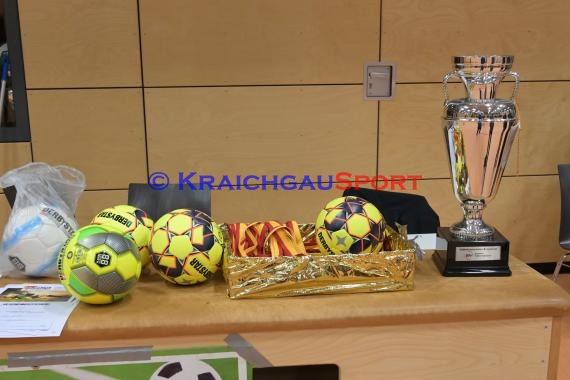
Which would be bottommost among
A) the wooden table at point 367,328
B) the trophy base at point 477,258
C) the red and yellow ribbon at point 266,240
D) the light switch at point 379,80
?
the wooden table at point 367,328

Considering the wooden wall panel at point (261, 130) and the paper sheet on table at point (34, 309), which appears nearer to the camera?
the paper sheet on table at point (34, 309)

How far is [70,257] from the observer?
1.24m

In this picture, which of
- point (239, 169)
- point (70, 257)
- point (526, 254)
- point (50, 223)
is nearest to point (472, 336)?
point (70, 257)

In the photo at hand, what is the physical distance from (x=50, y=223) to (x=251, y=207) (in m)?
1.94

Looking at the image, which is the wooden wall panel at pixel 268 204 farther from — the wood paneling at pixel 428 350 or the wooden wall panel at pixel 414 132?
the wood paneling at pixel 428 350

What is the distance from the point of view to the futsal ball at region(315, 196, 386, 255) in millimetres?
1368

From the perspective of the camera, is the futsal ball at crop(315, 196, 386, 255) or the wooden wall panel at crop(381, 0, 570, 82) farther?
the wooden wall panel at crop(381, 0, 570, 82)

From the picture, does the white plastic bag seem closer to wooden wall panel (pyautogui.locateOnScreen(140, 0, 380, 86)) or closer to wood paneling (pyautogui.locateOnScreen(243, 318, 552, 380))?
wood paneling (pyautogui.locateOnScreen(243, 318, 552, 380))

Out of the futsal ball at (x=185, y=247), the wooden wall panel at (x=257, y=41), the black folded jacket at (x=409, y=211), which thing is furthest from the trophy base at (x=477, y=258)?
the wooden wall panel at (x=257, y=41)

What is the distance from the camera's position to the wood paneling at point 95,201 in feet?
10.3

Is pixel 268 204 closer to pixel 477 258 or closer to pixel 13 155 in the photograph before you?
pixel 13 155

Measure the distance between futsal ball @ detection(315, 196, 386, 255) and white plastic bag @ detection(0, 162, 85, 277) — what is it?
69 cm

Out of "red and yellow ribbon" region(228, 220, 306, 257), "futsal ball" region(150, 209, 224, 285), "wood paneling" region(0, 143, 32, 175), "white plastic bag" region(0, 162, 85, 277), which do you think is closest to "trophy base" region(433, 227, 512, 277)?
"red and yellow ribbon" region(228, 220, 306, 257)

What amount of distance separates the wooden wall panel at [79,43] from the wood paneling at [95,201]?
631mm
